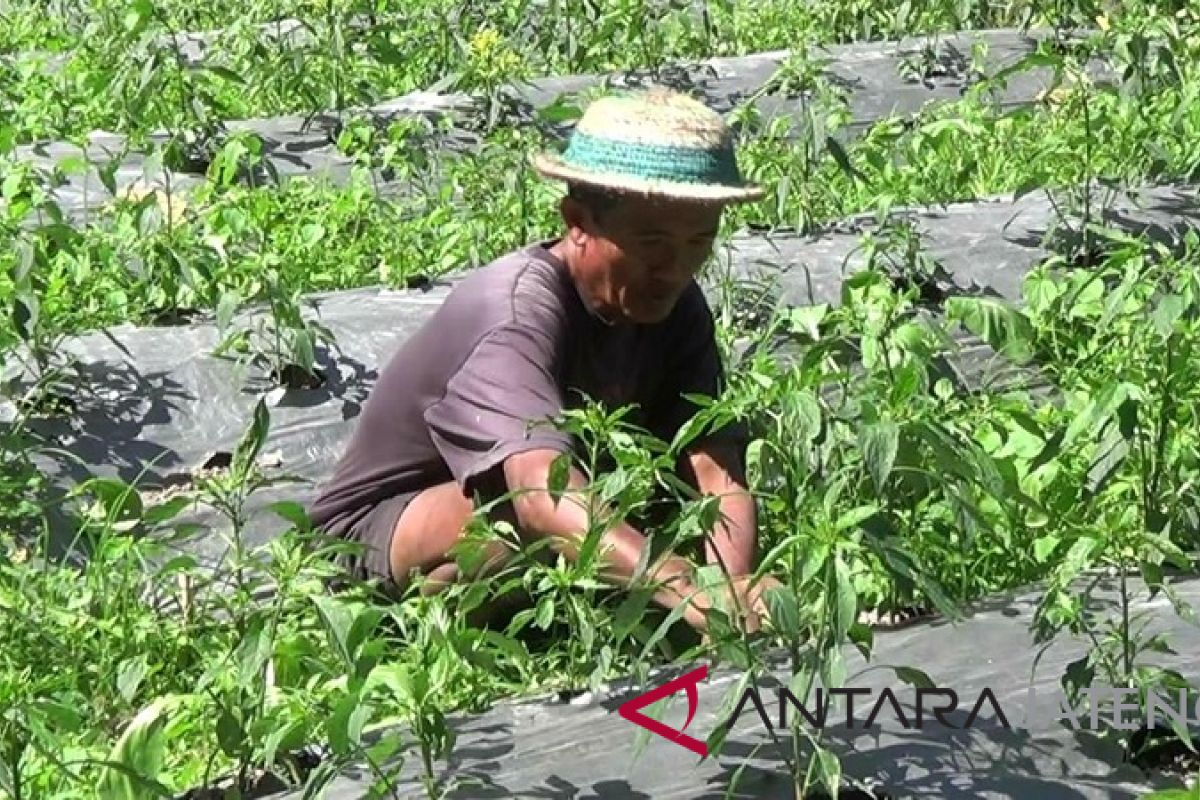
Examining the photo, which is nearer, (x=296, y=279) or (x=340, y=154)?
(x=296, y=279)

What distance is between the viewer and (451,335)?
10.9 ft

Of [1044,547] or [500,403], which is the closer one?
[500,403]

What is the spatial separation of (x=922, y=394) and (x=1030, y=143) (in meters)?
2.61

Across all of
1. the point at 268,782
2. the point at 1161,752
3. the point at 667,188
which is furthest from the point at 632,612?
the point at 667,188

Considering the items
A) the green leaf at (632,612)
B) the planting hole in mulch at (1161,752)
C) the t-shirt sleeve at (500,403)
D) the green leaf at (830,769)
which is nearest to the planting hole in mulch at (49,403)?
the t-shirt sleeve at (500,403)

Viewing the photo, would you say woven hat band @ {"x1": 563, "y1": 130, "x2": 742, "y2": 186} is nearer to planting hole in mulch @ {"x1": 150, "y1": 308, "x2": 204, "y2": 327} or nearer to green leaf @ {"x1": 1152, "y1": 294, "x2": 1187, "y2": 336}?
green leaf @ {"x1": 1152, "y1": 294, "x2": 1187, "y2": 336}

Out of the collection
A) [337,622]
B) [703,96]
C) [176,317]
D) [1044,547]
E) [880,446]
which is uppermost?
[880,446]

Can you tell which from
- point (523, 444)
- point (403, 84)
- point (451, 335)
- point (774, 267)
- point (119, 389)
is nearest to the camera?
point (523, 444)

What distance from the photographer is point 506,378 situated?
3166 mm

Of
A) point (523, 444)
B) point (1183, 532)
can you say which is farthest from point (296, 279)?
point (1183, 532)

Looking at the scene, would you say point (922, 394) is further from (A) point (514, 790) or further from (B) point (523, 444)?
(A) point (514, 790)

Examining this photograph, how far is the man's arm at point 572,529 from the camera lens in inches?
114

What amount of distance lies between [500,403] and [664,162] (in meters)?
0.41

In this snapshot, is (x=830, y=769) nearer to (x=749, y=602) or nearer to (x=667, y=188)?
(x=749, y=602)
